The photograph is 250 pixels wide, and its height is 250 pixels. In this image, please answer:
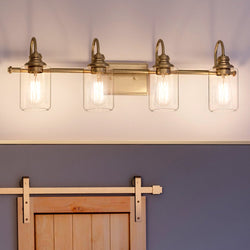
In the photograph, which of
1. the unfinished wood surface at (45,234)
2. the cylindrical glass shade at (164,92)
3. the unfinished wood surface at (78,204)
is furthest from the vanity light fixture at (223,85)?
the unfinished wood surface at (45,234)

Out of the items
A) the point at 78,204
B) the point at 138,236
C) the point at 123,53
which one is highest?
the point at 123,53

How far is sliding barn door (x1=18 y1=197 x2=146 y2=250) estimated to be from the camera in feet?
5.11

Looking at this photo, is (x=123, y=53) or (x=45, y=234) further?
(x=123, y=53)

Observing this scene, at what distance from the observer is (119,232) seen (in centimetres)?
157

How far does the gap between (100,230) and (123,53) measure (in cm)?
64

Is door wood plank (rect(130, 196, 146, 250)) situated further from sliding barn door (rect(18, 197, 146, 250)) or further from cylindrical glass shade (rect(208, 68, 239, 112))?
cylindrical glass shade (rect(208, 68, 239, 112))

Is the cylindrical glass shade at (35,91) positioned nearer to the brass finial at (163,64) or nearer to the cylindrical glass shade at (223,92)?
the brass finial at (163,64)

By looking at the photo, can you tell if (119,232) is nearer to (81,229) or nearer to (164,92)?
(81,229)

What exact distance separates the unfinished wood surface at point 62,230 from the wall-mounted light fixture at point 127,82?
39 cm

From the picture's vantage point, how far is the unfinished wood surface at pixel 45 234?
1559 mm

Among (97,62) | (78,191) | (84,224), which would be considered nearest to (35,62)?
(97,62)

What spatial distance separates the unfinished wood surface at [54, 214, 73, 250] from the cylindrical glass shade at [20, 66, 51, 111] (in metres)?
0.39

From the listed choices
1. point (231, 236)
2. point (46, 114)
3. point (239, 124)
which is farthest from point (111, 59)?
point (231, 236)

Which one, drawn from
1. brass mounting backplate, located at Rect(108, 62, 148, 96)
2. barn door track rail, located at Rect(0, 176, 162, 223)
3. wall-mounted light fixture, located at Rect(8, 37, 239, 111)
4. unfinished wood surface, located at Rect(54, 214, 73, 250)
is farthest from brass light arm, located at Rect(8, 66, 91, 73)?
unfinished wood surface, located at Rect(54, 214, 73, 250)
